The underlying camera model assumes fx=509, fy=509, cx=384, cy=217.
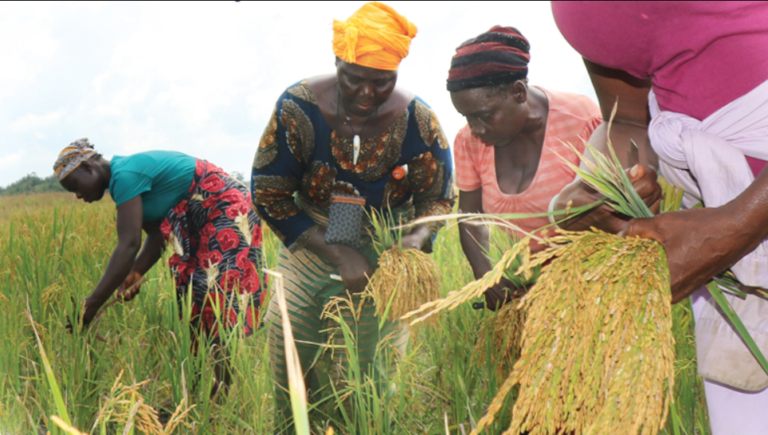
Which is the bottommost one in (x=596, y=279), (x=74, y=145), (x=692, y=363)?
(x=692, y=363)

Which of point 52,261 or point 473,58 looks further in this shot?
point 52,261

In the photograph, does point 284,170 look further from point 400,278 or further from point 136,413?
point 136,413

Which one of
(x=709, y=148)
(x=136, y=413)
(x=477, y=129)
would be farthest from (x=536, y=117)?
(x=136, y=413)

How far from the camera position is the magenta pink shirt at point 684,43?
0.98 meters

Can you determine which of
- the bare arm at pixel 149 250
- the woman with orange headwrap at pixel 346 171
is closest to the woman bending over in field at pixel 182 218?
the bare arm at pixel 149 250

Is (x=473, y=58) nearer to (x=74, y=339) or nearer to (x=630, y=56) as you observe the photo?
(x=630, y=56)

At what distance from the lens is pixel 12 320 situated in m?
2.67

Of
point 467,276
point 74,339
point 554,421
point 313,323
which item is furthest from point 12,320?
point 554,421

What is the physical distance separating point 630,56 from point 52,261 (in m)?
3.81

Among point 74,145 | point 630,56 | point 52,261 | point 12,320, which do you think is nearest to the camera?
point 630,56

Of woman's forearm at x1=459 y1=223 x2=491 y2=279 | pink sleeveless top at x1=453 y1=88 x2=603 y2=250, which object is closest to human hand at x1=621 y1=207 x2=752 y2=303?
pink sleeveless top at x1=453 y1=88 x2=603 y2=250

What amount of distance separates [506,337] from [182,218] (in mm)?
2274

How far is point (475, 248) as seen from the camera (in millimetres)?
2326

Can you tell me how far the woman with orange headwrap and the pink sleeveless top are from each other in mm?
122
